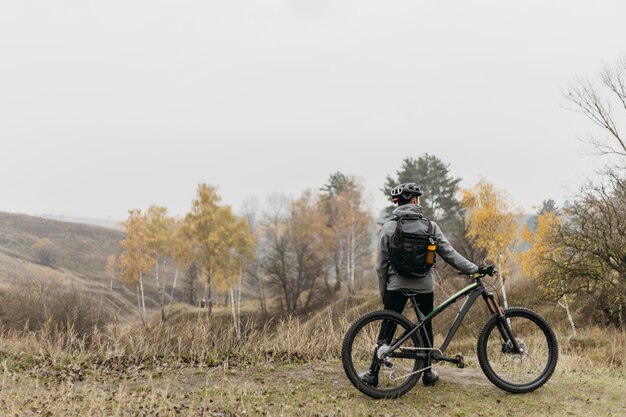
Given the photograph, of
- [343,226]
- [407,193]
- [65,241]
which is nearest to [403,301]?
[407,193]

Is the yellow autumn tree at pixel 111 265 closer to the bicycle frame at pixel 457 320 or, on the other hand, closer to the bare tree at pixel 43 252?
the bare tree at pixel 43 252

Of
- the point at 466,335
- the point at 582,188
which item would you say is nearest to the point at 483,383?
the point at 582,188

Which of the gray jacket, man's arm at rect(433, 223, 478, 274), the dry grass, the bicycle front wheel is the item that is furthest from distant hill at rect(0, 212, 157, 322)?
man's arm at rect(433, 223, 478, 274)

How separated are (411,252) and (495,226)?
27435 mm

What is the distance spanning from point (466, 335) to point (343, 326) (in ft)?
69.6

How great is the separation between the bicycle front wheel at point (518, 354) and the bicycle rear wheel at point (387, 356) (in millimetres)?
751

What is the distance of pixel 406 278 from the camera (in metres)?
5.32

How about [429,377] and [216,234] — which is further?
[216,234]

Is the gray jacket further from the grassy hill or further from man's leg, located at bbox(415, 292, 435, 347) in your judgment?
the grassy hill

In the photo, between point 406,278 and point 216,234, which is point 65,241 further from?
point 406,278

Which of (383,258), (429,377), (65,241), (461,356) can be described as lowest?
(65,241)

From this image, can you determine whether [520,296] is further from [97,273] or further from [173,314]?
[97,273]

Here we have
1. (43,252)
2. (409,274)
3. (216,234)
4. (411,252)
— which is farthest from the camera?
(43,252)

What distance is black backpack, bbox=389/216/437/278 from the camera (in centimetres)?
516
